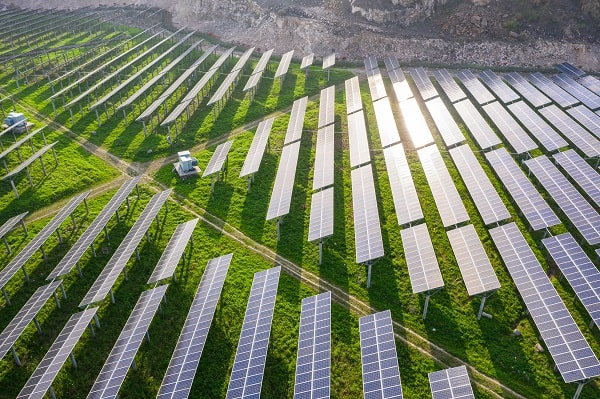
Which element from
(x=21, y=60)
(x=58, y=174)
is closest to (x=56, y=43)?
(x=21, y=60)

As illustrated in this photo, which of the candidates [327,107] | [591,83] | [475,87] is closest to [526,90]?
[475,87]

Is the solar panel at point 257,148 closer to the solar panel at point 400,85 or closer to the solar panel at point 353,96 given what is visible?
the solar panel at point 353,96

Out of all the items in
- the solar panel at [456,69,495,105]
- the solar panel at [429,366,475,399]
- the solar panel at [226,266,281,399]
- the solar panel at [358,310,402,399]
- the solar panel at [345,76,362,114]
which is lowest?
the solar panel at [429,366,475,399]

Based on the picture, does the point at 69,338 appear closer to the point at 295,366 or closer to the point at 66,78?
the point at 295,366

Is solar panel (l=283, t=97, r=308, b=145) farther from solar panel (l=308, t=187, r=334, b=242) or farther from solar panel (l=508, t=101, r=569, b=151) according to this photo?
solar panel (l=508, t=101, r=569, b=151)

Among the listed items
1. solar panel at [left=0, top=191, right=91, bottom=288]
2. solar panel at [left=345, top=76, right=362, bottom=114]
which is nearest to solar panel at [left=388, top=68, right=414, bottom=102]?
solar panel at [left=345, top=76, right=362, bottom=114]

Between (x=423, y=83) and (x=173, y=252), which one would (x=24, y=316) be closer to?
(x=173, y=252)

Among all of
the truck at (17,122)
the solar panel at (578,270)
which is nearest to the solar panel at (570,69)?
the solar panel at (578,270)
